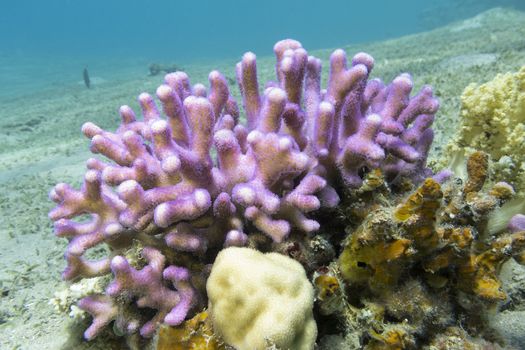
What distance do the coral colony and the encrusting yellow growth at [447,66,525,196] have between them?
55 centimetres

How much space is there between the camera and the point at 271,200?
2.06m

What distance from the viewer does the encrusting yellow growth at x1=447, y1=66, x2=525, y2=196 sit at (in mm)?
2764

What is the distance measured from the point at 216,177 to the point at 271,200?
390 millimetres

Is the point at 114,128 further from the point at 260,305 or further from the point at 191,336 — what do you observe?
the point at 260,305

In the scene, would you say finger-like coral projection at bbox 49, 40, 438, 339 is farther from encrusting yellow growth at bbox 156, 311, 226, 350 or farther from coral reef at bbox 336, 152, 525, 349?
coral reef at bbox 336, 152, 525, 349

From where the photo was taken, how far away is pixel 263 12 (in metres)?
179

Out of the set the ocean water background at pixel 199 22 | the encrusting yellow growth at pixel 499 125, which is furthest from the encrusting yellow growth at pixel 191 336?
the ocean water background at pixel 199 22

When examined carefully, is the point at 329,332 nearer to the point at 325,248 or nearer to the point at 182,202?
the point at 325,248

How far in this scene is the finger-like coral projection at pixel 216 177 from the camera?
2.10m

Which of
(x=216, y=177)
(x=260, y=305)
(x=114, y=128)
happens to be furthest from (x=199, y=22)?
(x=260, y=305)

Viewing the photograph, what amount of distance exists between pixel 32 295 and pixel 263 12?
19128 centimetres

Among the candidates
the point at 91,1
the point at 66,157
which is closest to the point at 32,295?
the point at 66,157

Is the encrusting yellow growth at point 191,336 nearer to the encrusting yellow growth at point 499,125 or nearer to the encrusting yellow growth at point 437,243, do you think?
the encrusting yellow growth at point 437,243

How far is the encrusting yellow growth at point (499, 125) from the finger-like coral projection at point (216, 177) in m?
0.55
